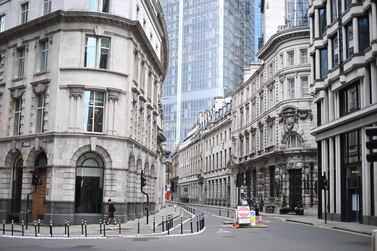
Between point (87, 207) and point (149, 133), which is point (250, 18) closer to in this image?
point (149, 133)

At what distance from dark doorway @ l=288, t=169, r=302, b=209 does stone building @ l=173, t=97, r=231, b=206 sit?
29466 millimetres

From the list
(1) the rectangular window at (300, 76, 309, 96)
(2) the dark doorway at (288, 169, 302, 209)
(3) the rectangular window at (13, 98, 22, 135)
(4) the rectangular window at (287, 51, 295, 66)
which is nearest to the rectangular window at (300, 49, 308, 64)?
(4) the rectangular window at (287, 51, 295, 66)

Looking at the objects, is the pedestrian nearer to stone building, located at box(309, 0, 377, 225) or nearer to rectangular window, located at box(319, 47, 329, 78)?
stone building, located at box(309, 0, 377, 225)

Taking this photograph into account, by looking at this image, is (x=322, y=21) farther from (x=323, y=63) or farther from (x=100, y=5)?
(x=100, y=5)

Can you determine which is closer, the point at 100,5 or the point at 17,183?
the point at 100,5

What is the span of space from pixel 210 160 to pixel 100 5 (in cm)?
6749

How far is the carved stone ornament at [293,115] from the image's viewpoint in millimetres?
57750

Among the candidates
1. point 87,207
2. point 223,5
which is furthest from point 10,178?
point 223,5

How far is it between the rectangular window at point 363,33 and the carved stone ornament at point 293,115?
852 inches

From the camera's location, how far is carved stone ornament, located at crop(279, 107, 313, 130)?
189 feet

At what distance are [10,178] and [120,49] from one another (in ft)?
42.5

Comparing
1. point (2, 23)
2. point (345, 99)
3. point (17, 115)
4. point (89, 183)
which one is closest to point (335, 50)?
point (345, 99)

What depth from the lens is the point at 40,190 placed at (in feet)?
120

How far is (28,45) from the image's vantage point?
39.2 meters
